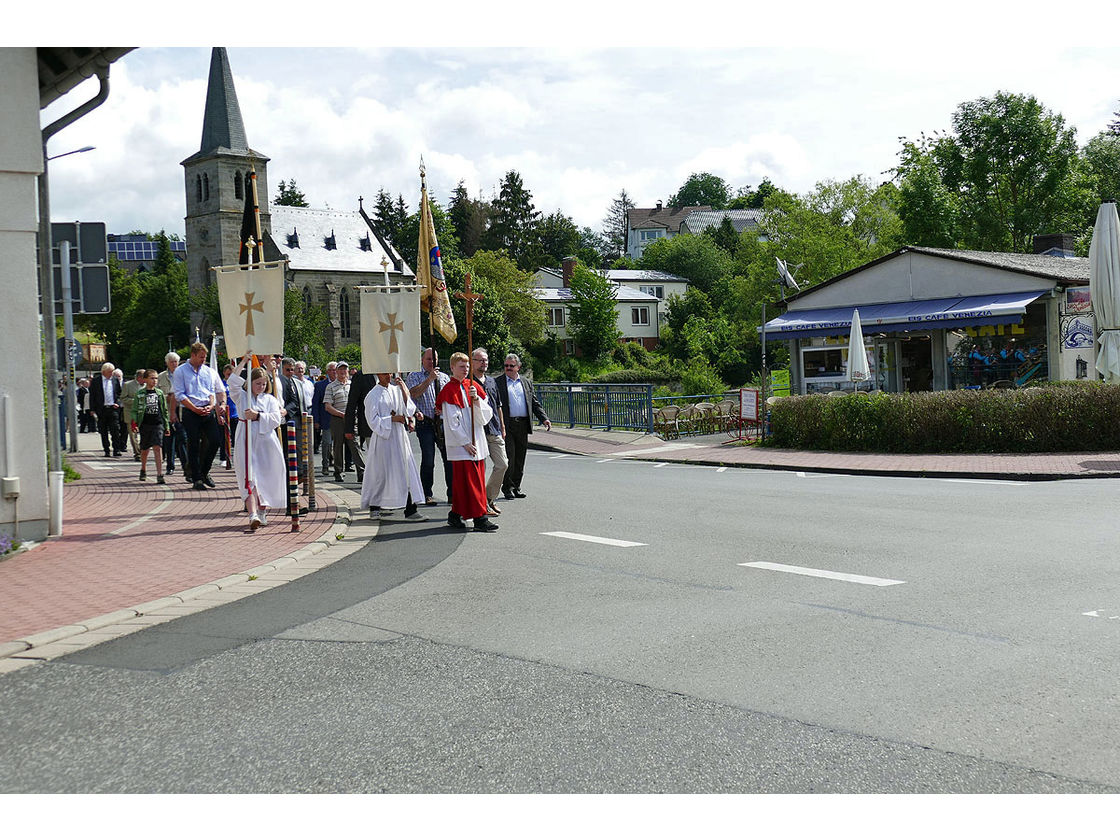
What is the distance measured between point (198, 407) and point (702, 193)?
15471 centimetres

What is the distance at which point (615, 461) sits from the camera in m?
22.6

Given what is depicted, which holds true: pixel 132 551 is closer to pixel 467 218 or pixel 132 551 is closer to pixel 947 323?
pixel 947 323

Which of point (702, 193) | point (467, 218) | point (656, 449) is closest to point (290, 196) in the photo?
point (467, 218)

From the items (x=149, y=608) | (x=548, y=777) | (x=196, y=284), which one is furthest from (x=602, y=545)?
(x=196, y=284)

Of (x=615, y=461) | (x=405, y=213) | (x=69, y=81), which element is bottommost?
(x=615, y=461)

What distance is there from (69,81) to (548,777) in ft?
36.7

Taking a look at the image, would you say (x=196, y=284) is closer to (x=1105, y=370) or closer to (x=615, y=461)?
(x=615, y=461)

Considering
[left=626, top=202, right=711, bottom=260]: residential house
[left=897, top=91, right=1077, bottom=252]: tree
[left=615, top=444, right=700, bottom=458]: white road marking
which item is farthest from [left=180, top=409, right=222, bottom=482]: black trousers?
[left=626, top=202, right=711, bottom=260]: residential house

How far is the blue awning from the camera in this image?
27.7m

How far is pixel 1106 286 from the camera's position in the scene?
1959 cm

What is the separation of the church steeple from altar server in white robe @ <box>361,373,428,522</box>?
80263 millimetres

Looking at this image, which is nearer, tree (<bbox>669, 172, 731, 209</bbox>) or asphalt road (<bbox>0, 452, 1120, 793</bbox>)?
asphalt road (<bbox>0, 452, 1120, 793</bbox>)

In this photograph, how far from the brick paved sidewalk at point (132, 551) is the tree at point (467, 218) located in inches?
3567

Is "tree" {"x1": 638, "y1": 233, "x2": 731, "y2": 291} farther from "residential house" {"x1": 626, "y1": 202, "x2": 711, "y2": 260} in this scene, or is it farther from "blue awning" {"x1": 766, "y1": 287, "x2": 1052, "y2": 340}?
"blue awning" {"x1": 766, "y1": 287, "x2": 1052, "y2": 340}
